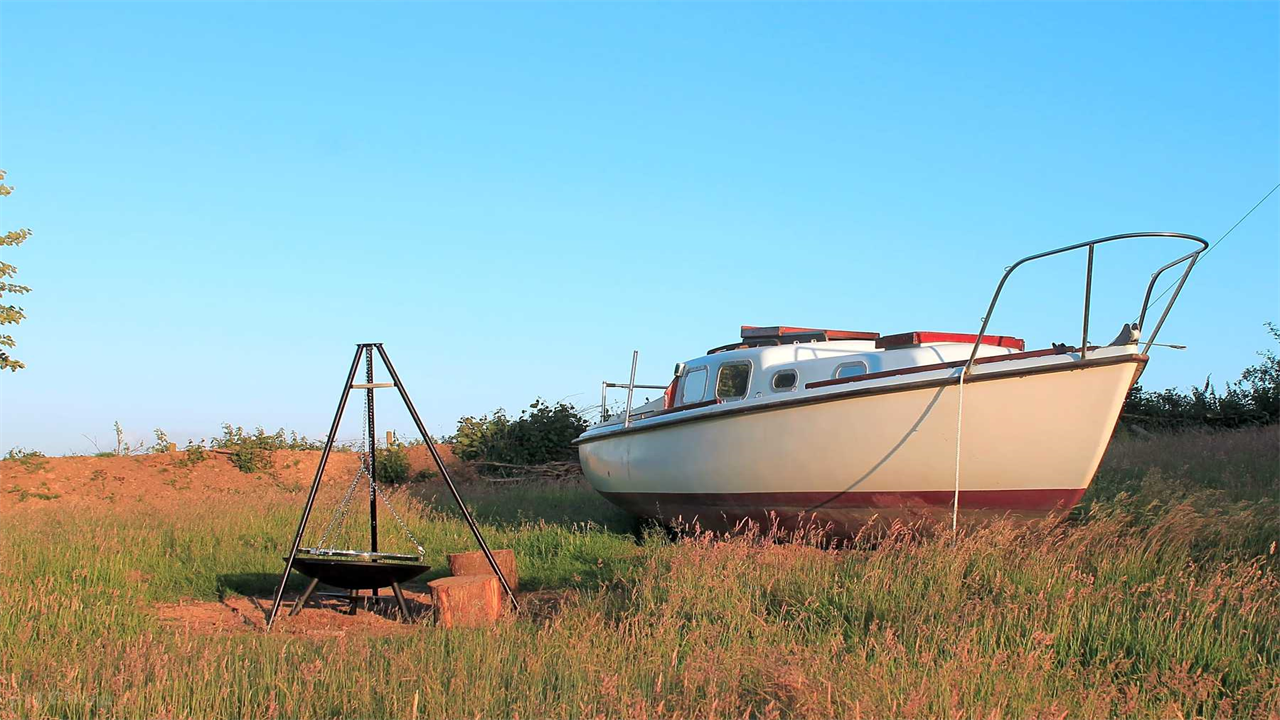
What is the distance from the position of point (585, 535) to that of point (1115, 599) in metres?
6.45

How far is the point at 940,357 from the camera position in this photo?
30.8 ft

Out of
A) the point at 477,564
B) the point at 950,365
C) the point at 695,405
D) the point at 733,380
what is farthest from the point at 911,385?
the point at 477,564

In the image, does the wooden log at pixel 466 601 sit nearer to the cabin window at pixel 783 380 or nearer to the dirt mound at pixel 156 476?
the cabin window at pixel 783 380

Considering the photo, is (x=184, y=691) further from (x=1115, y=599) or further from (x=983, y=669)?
(x=1115, y=599)

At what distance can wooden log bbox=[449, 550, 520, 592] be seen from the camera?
9281 mm

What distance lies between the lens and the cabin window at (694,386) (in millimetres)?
11477

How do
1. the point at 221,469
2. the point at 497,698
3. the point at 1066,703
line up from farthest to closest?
1. the point at 221,469
2. the point at 497,698
3. the point at 1066,703

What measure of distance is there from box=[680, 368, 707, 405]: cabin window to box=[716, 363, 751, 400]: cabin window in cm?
35

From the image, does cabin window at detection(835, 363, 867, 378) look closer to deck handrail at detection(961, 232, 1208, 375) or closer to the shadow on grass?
deck handrail at detection(961, 232, 1208, 375)

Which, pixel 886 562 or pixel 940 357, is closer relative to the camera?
pixel 886 562

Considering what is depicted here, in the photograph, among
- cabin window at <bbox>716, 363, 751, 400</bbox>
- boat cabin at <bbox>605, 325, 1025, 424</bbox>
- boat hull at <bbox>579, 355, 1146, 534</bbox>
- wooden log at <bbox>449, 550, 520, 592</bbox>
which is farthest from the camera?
cabin window at <bbox>716, 363, 751, 400</bbox>

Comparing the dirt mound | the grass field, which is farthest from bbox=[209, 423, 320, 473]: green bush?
the grass field

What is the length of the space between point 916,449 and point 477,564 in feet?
13.6

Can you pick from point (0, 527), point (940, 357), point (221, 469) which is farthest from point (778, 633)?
point (221, 469)
